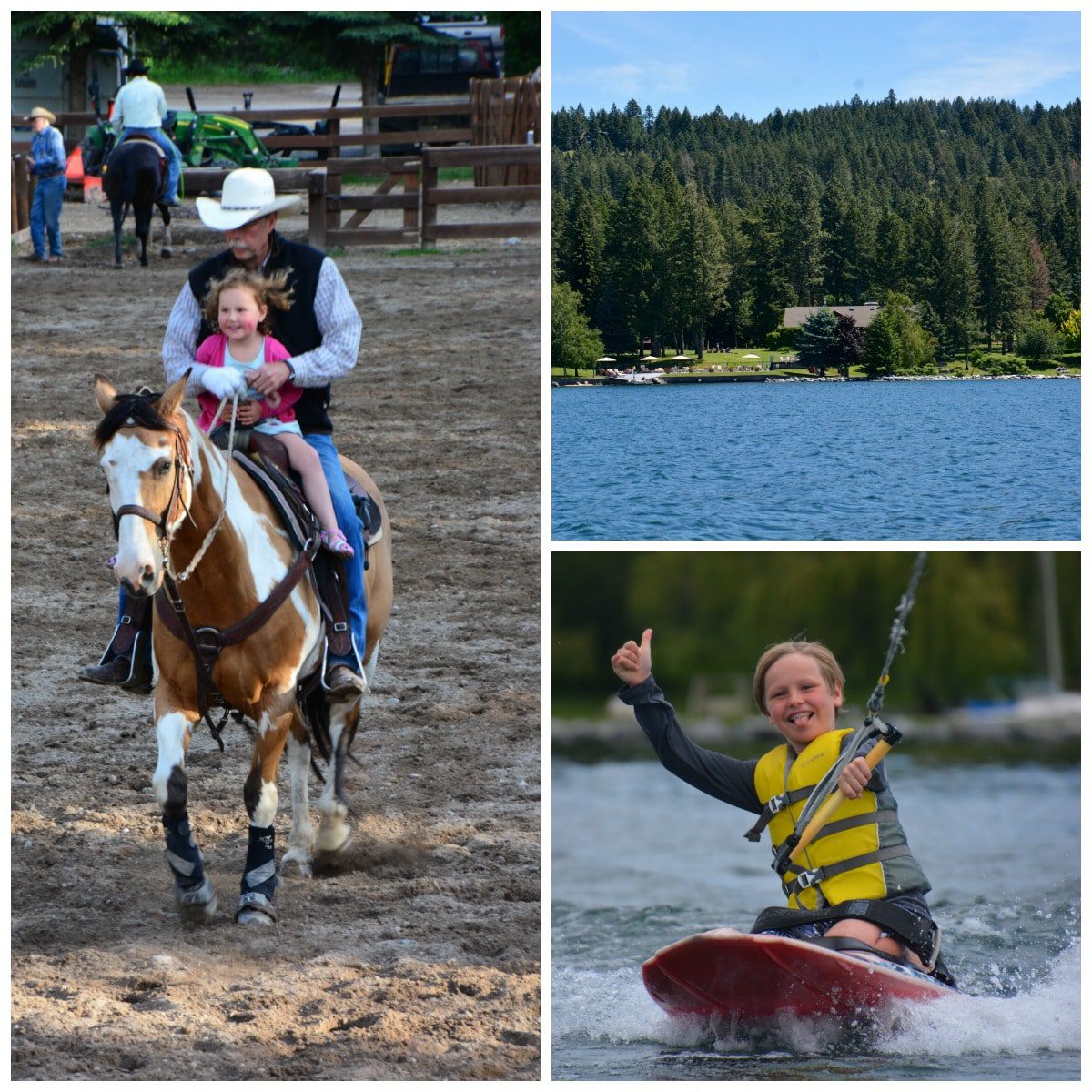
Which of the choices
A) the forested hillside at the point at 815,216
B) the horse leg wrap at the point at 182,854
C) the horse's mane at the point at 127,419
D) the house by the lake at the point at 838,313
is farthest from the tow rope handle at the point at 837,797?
the house by the lake at the point at 838,313

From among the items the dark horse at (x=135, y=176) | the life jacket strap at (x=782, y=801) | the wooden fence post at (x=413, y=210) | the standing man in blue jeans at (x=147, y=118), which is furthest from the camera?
the wooden fence post at (x=413, y=210)

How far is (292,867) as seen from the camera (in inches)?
197

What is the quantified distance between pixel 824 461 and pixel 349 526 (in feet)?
21.3

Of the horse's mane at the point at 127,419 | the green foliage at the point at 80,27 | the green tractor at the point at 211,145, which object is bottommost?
the horse's mane at the point at 127,419

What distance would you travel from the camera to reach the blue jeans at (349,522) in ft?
15.8

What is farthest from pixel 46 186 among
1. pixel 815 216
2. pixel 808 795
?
pixel 808 795

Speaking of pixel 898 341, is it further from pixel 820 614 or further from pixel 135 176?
pixel 135 176

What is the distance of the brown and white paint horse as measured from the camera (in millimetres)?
3873

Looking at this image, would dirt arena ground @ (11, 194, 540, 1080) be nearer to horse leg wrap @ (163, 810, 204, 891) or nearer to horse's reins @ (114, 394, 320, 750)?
horse leg wrap @ (163, 810, 204, 891)

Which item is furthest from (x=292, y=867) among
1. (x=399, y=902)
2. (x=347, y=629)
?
(x=347, y=629)

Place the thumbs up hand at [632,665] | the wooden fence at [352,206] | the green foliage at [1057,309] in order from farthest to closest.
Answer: the wooden fence at [352,206] → the green foliage at [1057,309] → the thumbs up hand at [632,665]

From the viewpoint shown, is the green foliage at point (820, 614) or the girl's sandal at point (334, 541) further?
the green foliage at point (820, 614)

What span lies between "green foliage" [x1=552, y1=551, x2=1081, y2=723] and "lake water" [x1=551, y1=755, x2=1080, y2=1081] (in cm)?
82

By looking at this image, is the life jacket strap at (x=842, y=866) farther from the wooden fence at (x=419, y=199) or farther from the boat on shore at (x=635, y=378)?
the wooden fence at (x=419, y=199)
